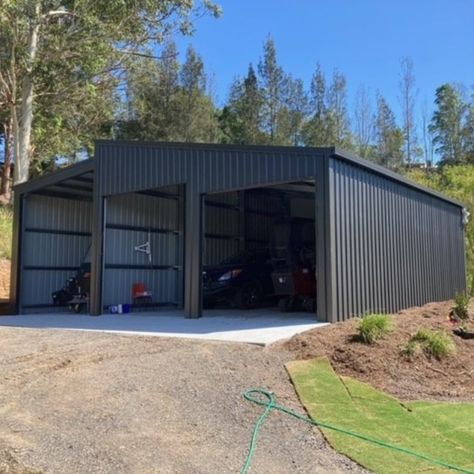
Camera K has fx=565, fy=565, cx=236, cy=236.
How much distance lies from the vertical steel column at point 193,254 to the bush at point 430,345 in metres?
5.01

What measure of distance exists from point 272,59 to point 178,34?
1417cm

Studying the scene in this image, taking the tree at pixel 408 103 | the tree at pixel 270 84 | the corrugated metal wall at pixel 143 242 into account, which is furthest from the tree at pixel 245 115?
the corrugated metal wall at pixel 143 242

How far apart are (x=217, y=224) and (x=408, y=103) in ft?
95.3

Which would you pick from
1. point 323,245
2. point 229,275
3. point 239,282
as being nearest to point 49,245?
point 229,275

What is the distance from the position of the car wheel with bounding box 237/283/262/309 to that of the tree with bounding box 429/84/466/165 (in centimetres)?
2781

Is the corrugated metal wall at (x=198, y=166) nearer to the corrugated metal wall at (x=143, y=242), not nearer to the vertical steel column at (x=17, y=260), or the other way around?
the corrugated metal wall at (x=143, y=242)

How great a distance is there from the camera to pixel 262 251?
1506cm

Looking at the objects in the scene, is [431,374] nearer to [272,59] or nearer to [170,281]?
[170,281]

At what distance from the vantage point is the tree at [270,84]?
3744cm

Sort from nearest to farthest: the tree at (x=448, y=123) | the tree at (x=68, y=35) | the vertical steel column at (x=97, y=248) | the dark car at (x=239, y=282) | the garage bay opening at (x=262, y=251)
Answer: the garage bay opening at (x=262, y=251), the vertical steel column at (x=97, y=248), the dark car at (x=239, y=282), the tree at (x=68, y=35), the tree at (x=448, y=123)

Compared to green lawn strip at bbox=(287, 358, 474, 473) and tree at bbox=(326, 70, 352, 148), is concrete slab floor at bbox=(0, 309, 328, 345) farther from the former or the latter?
tree at bbox=(326, 70, 352, 148)

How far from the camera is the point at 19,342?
8961 millimetres

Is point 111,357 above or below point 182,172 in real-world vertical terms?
below

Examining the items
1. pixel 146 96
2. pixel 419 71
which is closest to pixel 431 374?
pixel 146 96
